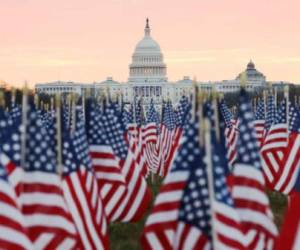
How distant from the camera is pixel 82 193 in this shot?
408 inches

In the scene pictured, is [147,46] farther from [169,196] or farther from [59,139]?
[169,196]

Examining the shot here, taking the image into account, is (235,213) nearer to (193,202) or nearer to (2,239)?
(193,202)

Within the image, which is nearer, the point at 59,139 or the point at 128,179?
the point at 59,139

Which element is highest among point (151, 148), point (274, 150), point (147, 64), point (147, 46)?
point (147, 46)

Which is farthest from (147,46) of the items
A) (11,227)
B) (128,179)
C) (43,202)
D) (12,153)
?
(11,227)

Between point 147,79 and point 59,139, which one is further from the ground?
point 59,139

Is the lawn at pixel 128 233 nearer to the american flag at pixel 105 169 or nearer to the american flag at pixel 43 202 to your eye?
the american flag at pixel 105 169

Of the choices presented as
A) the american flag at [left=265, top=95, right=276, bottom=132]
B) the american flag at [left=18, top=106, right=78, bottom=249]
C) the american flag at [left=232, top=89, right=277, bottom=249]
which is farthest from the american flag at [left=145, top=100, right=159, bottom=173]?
the american flag at [left=232, top=89, right=277, bottom=249]

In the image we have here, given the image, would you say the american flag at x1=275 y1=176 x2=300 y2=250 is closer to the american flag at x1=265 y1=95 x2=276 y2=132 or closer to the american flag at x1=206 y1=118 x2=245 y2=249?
the american flag at x1=206 y1=118 x2=245 y2=249

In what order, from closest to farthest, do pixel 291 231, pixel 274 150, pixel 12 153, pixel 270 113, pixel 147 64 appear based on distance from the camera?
pixel 291 231, pixel 12 153, pixel 274 150, pixel 270 113, pixel 147 64

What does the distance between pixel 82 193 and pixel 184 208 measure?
236cm

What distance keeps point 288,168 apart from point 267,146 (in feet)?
14.8

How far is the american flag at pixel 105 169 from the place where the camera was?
12.7m

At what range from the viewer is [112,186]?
12742 mm
